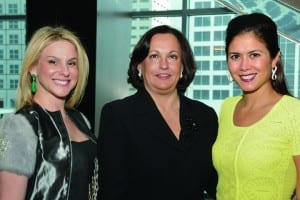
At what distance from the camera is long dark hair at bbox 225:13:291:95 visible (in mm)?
1812

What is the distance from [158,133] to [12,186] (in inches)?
28.3

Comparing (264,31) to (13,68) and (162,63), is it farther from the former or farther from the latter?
(13,68)

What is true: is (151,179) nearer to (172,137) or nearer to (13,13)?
(172,137)

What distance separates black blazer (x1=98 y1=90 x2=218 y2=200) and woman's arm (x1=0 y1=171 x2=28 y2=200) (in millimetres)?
407

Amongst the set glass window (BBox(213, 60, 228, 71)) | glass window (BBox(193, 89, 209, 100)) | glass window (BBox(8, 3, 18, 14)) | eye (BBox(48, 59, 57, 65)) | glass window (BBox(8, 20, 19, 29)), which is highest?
glass window (BBox(8, 3, 18, 14))

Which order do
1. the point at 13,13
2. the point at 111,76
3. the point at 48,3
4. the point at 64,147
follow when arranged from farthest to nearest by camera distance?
the point at 13,13
the point at 111,76
the point at 48,3
the point at 64,147

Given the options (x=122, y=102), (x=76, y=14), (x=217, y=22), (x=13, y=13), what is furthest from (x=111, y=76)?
(x=122, y=102)

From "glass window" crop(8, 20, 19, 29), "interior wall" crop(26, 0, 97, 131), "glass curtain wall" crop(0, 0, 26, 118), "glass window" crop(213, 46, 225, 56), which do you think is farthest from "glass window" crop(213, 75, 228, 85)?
"glass window" crop(8, 20, 19, 29)

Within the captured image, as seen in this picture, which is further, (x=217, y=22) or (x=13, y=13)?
(x=13, y=13)

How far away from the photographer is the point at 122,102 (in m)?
2.04

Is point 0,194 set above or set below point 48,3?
below

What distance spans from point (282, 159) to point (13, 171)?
110 cm

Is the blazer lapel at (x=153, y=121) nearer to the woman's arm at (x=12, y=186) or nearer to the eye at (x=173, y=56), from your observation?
the eye at (x=173, y=56)

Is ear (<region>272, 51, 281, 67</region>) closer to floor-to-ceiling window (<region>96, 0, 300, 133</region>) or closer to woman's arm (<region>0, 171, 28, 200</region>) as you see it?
woman's arm (<region>0, 171, 28, 200</region>)
